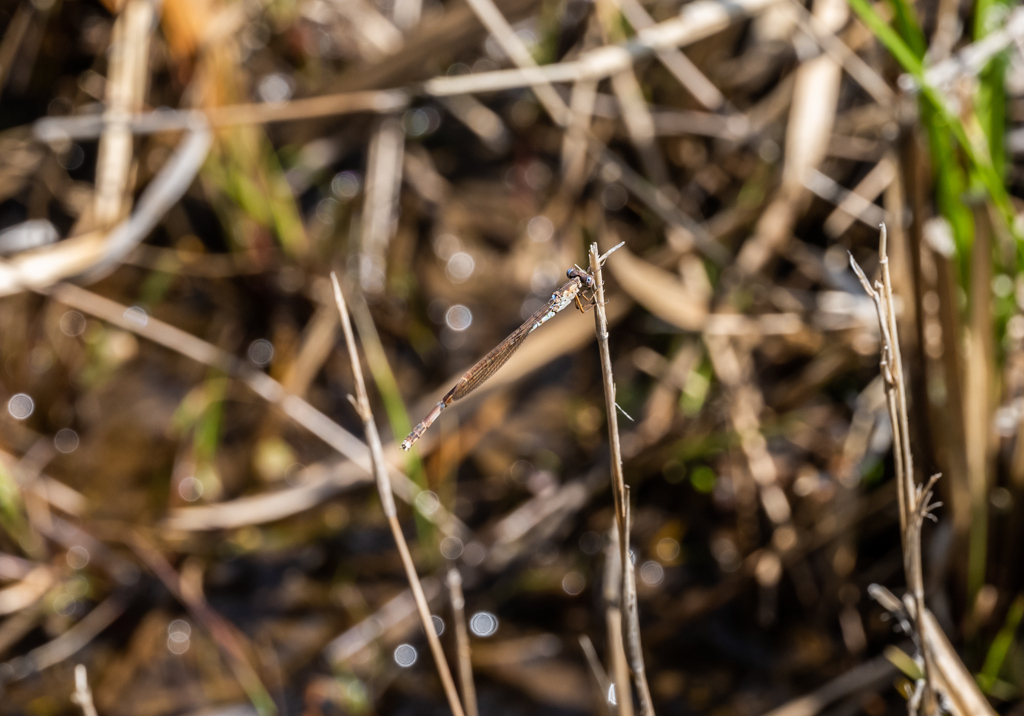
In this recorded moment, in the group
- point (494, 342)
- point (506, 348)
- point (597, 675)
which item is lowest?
point (597, 675)

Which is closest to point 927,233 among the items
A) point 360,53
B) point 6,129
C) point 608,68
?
point 608,68

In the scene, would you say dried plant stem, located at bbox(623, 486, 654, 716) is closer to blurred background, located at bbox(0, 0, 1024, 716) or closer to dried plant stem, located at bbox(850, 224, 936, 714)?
blurred background, located at bbox(0, 0, 1024, 716)

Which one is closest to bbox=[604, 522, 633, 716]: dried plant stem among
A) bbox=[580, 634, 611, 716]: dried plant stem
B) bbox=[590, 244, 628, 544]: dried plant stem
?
bbox=[580, 634, 611, 716]: dried plant stem

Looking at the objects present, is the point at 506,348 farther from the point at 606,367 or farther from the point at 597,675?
the point at 597,675

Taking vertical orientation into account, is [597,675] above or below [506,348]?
below

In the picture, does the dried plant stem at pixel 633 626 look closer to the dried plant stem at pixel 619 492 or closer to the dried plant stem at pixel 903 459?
the dried plant stem at pixel 619 492

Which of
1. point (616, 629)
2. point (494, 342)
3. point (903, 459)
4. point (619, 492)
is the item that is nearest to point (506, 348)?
point (619, 492)
